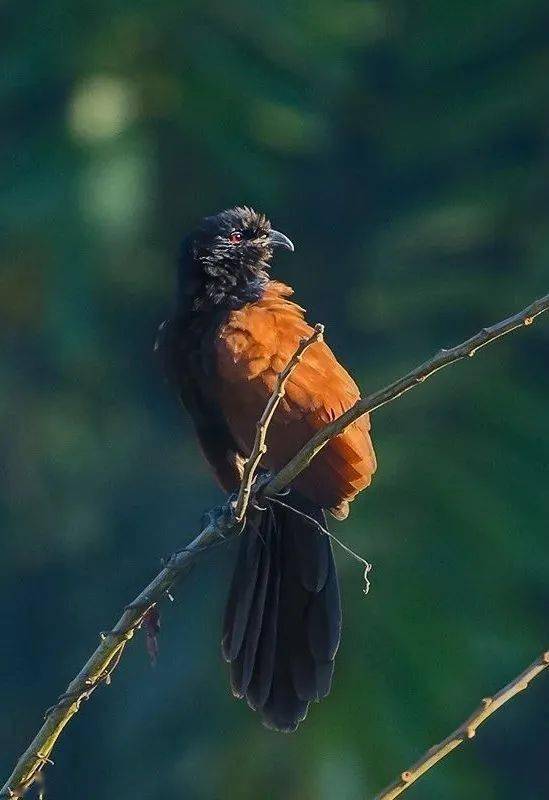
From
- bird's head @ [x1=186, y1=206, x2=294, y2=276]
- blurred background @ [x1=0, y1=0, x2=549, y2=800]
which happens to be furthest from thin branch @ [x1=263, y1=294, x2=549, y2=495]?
blurred background @ [x1=0, y1=0, x2=549, y2=800]

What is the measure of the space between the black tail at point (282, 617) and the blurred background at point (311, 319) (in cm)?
164

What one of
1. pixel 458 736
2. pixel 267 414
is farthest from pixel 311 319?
pixel 458 736

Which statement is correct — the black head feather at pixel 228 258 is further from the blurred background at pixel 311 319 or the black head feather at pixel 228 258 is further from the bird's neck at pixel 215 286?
the blurred background at pixel 311 319

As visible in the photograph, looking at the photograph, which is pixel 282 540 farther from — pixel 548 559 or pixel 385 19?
pixel 385 19

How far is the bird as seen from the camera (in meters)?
2.69

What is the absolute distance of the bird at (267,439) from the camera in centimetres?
269

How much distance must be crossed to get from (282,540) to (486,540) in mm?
2333

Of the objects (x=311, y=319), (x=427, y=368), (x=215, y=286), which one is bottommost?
(x=427, y=368)

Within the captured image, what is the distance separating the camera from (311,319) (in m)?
5.86

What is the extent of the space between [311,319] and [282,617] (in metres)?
3.17

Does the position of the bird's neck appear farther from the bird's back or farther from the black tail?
the black tail

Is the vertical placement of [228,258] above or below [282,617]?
above

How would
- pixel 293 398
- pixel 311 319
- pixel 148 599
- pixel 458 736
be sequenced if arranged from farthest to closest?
pixel 311 319 → pixel 293 398 → pixel 148 599 → pixel 458 736

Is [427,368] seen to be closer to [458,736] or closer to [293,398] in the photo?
[458,736]
